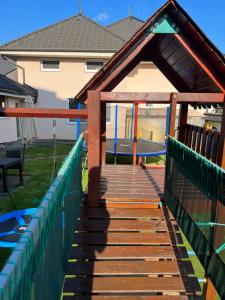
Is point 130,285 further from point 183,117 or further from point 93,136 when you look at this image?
point 183,117

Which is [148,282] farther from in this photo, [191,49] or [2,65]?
[2,65]

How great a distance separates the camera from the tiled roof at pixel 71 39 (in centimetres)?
1675

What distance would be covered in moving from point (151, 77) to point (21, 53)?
978 cm

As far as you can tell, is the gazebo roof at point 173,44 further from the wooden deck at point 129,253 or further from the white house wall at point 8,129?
the white house wall at point 8,129

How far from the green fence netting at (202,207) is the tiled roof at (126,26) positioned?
19872 millimetres

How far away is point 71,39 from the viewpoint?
58.6ft

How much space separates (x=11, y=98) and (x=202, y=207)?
49.9 feet

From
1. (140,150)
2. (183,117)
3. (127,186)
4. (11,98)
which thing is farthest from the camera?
(11,98)

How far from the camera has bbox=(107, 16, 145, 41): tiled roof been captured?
21156 mm

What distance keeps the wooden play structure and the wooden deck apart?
0.01m

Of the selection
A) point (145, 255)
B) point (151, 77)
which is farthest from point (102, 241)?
point (151, 77)

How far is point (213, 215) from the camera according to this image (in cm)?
242

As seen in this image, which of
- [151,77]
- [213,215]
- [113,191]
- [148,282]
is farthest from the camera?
[151,77]

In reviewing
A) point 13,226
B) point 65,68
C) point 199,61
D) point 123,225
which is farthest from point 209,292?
point 65,68
